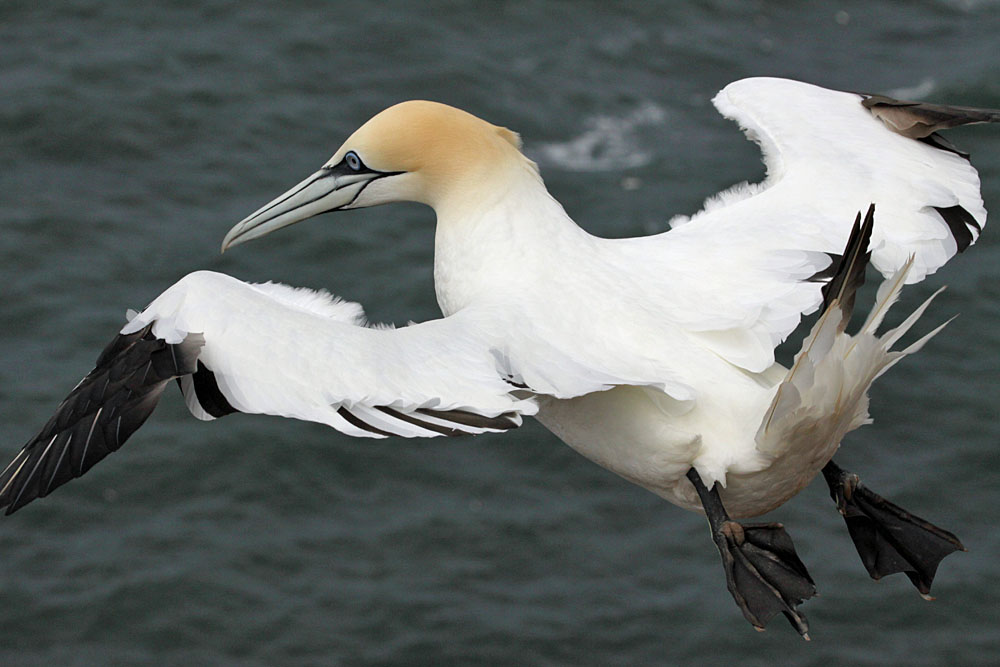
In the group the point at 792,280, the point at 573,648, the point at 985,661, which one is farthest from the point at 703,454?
the point at 985,661

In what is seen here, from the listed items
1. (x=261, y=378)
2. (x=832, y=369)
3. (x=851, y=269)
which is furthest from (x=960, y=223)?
(x=261, y=378)

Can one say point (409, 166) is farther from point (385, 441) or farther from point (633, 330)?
point (385, 441)

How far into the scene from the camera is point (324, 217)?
17.0 m

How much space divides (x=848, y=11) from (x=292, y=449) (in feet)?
36.2

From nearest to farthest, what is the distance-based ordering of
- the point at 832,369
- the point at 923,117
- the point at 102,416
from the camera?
the point at 102,416, the point at 832,369, the point at 923,117

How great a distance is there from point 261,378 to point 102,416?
0.59 m

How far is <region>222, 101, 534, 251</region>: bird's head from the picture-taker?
621 cm

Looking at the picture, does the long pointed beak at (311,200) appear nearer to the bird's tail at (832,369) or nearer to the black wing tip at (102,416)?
the black wing tip at (102,416)

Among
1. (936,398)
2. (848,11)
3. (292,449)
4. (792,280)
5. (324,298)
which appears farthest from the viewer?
(848,11)

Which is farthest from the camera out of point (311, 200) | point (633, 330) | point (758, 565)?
point (311, 200)

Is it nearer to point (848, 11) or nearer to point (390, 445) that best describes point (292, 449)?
point (390, 445)

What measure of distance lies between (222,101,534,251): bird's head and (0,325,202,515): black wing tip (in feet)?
4.34

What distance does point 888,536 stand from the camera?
261 inches

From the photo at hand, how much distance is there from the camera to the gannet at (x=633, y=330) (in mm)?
4844
